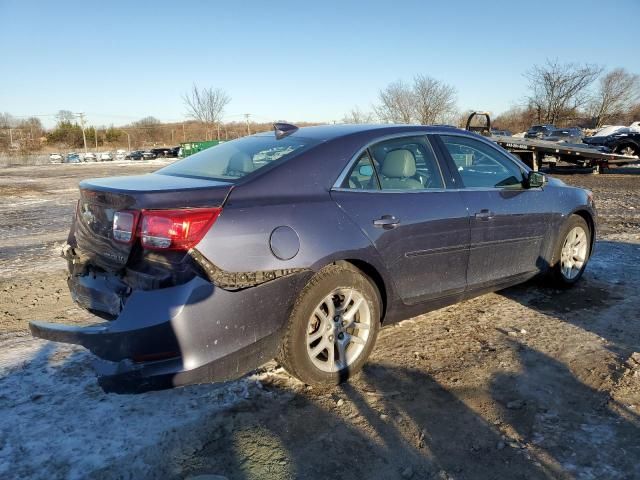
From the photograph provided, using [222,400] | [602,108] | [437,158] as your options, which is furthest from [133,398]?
[602,108]

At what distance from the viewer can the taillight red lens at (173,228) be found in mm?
2316

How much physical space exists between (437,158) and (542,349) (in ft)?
5.18

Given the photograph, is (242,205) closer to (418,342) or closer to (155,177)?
(155,177)

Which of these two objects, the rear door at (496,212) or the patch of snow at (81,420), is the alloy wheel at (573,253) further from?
the patch of snow at (81,420)

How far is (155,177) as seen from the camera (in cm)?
311

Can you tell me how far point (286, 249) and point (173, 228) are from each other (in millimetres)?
592

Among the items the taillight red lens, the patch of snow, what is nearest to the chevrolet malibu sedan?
the taillight red lens

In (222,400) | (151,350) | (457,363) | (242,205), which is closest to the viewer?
(151,350)

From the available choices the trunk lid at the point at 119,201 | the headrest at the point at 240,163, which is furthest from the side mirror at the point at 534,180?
the trunk lid at the point at 119,201

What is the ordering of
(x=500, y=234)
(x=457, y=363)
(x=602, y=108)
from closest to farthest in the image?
1. (x=457, y=363)
2. (x=500, y=234)
3. (x=602, y=108)

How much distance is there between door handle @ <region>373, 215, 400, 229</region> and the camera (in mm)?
2996

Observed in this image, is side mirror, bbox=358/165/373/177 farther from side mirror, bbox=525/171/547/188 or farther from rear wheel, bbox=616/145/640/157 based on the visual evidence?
rear wheel, bbox=616/145/640/157

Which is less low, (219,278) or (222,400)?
(219,278)

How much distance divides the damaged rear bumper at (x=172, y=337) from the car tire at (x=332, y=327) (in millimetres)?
350
